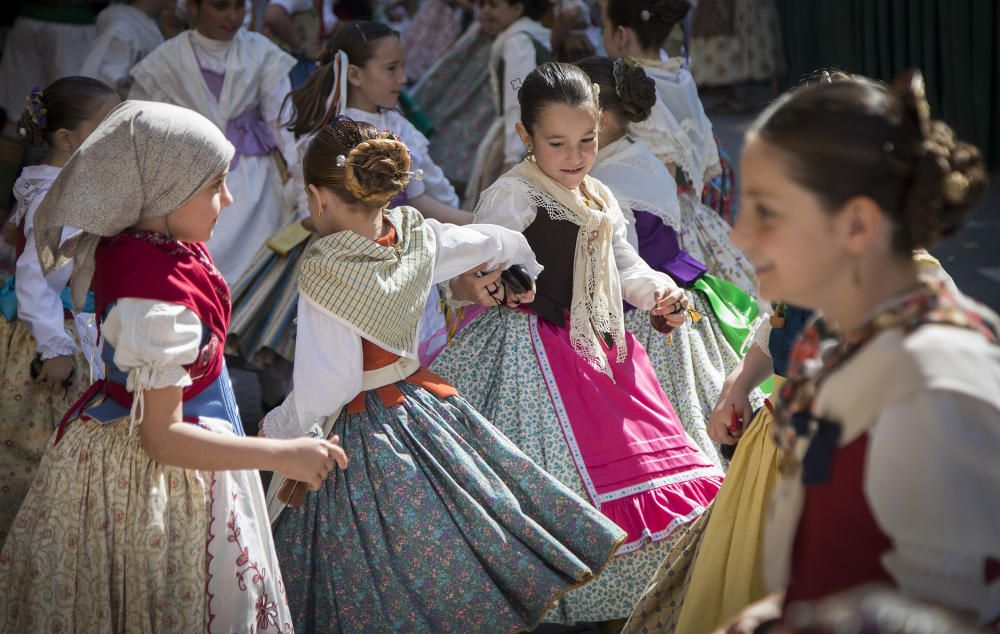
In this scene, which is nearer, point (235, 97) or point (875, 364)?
point (875, 364)

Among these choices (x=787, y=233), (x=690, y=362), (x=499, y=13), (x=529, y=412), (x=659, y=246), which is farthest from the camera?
(x=499, y=13)

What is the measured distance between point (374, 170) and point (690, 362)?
1.51 meters

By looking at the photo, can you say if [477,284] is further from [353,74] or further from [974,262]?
[974,262]

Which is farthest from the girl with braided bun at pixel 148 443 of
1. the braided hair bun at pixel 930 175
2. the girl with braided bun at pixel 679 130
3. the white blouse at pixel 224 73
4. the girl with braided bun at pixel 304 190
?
the white blouse at pixel 224 73

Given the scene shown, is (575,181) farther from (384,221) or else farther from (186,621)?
(186,621)

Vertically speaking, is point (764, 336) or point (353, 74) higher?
point (353, 74)

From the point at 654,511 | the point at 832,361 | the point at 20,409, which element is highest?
the point at 832,361

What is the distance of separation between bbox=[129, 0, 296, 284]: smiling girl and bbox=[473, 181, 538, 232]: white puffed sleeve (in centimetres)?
191

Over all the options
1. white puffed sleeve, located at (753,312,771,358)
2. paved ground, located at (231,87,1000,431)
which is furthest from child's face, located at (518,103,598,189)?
paved ground, located at (231,87,1000,431)

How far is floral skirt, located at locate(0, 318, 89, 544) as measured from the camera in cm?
374

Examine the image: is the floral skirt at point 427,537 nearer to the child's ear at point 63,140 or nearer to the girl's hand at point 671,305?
the girl's hand at point 671,305

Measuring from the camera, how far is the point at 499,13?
6.36 metres

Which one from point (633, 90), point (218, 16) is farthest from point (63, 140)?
point (633, 90)

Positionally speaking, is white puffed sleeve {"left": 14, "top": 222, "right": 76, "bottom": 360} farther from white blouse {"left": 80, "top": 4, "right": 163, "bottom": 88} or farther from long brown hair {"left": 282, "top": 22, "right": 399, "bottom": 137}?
white blouse {"left": 80, "top": 4, "right": 163, "bottom": 88}
